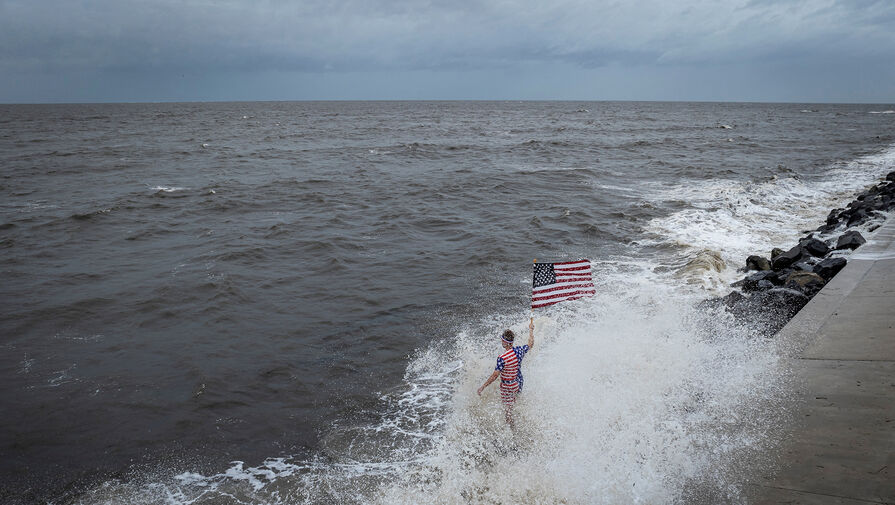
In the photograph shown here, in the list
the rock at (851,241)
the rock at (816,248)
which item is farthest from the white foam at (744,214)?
the rock at (851,241)

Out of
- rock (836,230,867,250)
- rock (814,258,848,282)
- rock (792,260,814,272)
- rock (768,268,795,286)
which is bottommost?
rock (768,268,795,286)

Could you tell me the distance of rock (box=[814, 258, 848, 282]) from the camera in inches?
472

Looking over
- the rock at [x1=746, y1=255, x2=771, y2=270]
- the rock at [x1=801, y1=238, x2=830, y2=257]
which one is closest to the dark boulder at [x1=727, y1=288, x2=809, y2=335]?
the rock at [x1=746, y1=255, x2=771, y2=270]

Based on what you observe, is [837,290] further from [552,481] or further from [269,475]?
[269,475]

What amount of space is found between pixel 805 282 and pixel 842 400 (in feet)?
18.2

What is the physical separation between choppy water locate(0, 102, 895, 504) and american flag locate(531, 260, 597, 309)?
128 centimetres

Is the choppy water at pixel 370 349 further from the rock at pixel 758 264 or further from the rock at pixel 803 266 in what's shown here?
the rock at pixel 803 266

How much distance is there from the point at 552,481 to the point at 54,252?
57.3 feet

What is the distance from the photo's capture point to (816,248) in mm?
14055

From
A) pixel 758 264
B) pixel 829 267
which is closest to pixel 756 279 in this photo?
pixel 829 267

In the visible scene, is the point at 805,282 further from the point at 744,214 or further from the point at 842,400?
the point at 744,214

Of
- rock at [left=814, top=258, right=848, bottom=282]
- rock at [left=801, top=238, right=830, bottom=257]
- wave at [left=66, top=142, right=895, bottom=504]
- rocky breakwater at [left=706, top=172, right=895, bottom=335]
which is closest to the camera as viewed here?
wave at [left=66, top=142, right=895, bottom=504]

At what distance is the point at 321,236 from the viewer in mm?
19469

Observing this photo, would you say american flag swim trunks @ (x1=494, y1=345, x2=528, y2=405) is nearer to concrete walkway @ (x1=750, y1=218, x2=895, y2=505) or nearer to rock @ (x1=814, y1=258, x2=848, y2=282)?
concrete walkway @ (x1=750, y1=218, x2=895, y2=505)
